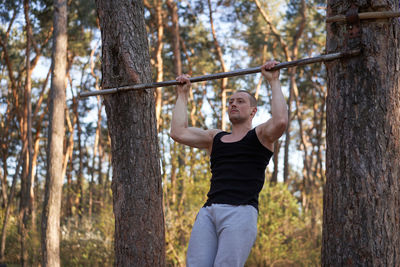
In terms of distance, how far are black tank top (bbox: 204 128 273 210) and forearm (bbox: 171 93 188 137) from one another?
0.46 meters

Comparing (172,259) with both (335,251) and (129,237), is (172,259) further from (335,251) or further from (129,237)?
(335,251)

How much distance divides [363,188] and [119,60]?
228 centimetres

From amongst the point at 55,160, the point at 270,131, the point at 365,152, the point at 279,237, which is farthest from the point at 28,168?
the point at 365,152

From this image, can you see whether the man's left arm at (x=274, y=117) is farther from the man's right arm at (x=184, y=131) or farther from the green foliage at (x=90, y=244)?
the green foliage at (x=90, y=244)

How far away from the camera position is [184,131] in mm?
3543

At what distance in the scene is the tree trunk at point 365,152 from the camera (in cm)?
265

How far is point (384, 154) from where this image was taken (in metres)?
2.69

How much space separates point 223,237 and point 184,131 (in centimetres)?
93

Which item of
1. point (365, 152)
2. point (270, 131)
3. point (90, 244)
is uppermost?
point (270, 131)

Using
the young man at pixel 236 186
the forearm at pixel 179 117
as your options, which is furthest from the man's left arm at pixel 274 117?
the forearm at pixel 179 117

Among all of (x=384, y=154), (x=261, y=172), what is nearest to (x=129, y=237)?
(x=261, y=172)

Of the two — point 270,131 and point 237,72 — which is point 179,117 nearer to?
point 237,72

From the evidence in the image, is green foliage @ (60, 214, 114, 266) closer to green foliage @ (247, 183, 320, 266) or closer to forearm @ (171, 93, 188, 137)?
green foliage @ (247, 183, 320, 266)

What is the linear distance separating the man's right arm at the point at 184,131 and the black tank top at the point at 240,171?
0.28m
